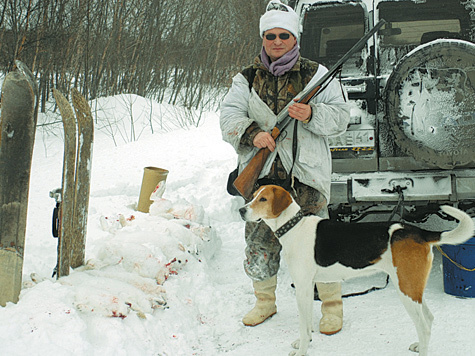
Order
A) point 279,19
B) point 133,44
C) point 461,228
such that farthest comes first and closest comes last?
point 133,44 < point 279,19 < point 461,228

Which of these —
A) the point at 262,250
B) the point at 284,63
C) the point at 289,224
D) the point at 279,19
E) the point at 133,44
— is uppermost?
the point at 133,44

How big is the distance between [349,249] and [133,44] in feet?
35.1

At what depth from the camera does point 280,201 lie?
10.2ft

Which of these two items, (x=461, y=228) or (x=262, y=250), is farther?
(x=262, y=250)

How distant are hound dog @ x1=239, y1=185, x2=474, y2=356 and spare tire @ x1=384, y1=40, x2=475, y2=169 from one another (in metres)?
1.07

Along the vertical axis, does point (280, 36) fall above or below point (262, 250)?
above

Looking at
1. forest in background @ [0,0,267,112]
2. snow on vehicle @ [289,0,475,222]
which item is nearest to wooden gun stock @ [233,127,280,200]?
snow on vehicle @ [289,0,475,222]

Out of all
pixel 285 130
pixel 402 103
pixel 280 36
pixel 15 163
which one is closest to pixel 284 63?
pixel 280 36

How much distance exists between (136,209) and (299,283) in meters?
3.35

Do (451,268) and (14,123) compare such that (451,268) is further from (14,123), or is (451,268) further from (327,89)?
(14,123)

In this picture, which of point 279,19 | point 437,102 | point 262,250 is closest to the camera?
point 279,19

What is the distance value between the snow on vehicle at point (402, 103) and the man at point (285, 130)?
75 cm

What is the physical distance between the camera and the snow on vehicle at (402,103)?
3.70 m

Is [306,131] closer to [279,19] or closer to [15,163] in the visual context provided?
[279,19]
